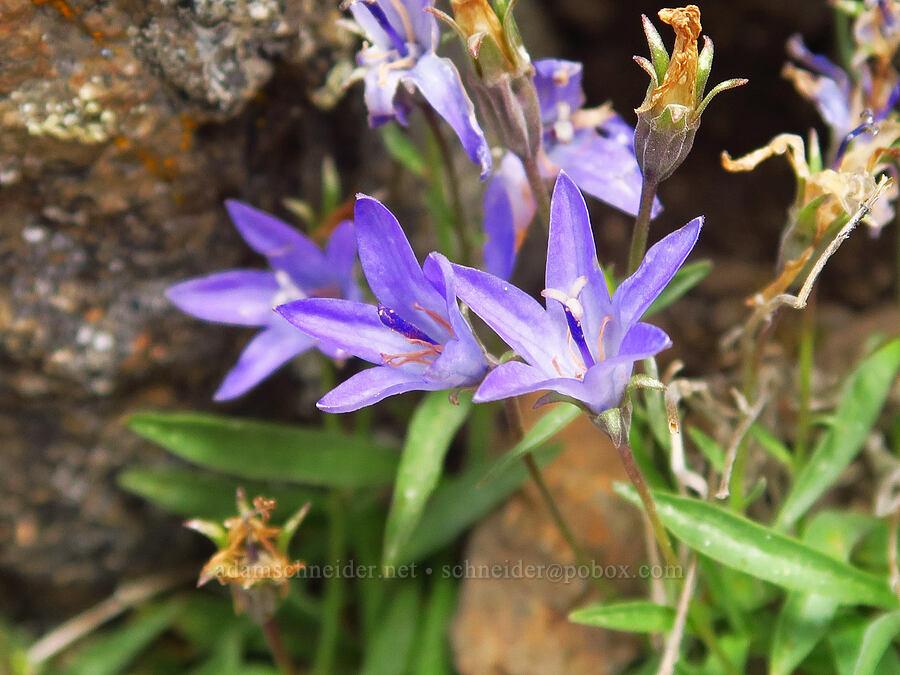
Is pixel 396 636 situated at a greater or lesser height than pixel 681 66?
lesser

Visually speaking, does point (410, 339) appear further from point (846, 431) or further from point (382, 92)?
point (846, 431)

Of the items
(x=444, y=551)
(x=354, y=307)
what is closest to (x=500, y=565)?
(x=444, y=551)

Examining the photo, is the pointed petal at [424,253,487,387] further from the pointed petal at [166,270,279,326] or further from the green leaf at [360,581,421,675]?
the green leaf at [360,581,421,675]

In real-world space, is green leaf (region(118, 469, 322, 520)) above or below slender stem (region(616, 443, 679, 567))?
below

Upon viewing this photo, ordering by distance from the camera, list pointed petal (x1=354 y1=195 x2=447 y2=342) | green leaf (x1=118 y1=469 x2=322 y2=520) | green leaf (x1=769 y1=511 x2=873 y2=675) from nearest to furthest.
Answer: pointed petal (x1=354 y1=195 x2=447 y2=342)
green leaf (x1=769 y1=511 x2=873 y2=675)
green leaf (x1=118 y1=469 x2=322 y2=520)

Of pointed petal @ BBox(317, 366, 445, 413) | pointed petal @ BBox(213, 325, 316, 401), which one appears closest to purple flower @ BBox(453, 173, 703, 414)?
pointed petal @ BBox(317, 366, 445, 413)

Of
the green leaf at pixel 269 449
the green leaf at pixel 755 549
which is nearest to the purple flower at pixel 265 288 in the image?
the green leaf at pixel 269 449

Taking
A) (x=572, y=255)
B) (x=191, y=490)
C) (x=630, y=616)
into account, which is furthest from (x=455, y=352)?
(x=191, y=490)
